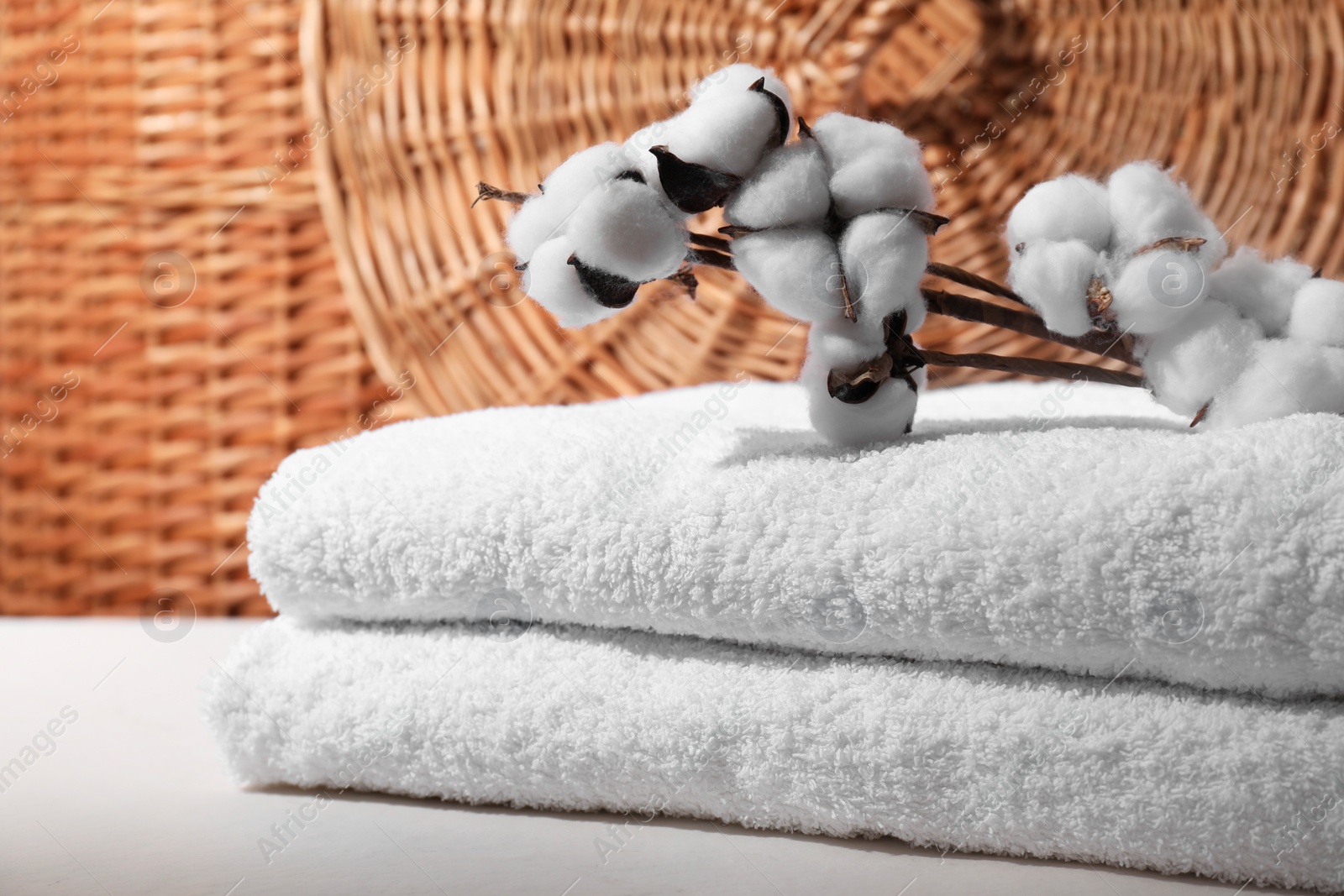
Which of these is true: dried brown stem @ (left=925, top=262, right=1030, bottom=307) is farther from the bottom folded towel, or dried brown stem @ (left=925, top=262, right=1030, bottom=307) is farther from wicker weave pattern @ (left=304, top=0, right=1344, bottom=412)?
wicker weave pattern @ (left=304, top=0, right=1344, bottom=412)

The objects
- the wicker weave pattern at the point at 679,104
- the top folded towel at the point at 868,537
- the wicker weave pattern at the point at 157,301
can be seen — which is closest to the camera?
the top folded towel at the point at 868,537

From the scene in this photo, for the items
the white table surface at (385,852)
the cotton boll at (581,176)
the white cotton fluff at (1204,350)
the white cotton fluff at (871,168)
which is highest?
the cotton boll at (581,176)

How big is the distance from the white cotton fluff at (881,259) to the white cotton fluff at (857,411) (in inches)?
1.4

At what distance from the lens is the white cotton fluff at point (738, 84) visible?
40cm

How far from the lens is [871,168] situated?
39 centimetres

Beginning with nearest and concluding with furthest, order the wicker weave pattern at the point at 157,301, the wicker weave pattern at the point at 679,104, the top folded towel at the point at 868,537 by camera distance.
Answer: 1. the top folded towel at the point at 868,537
2. the wicker weave pattern at the point at 679,104
3. the wicker weave pattern at the point at 157,301

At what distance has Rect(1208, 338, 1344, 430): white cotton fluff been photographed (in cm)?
40

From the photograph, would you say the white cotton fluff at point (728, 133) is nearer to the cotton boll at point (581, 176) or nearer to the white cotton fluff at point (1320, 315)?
the cotton boll at point (581, 176)

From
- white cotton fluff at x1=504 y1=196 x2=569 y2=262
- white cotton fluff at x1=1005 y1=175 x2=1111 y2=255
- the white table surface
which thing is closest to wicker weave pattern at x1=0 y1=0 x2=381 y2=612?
the white table surface

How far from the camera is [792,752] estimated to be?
0.38m

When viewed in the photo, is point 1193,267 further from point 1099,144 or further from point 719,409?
point 1099,144

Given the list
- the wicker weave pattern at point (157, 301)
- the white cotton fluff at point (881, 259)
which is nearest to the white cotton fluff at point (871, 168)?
the white cotton fluff at point (881, 259)

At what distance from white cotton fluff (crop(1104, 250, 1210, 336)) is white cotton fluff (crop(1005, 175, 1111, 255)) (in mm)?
16

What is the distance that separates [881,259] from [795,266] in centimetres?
3
